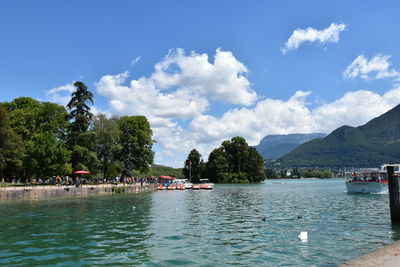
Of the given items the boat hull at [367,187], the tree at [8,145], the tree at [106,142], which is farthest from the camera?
the tree at [106,142]

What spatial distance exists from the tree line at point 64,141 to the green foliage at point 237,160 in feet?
192

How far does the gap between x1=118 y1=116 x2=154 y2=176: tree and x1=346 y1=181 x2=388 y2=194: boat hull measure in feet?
155

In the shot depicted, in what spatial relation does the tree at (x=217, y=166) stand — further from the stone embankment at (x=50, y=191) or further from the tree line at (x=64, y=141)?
the stone embankment at (x=50, y=191)

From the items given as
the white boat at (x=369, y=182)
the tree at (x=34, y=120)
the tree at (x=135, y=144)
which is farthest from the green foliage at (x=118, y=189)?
the white boat at (x=369, y=182)

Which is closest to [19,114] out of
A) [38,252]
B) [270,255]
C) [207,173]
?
[38,252]

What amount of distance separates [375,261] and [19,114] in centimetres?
6711

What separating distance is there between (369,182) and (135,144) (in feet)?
169

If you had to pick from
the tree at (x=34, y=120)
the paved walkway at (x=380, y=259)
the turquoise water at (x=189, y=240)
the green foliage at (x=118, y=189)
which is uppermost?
the tree at (x=34, y=120)

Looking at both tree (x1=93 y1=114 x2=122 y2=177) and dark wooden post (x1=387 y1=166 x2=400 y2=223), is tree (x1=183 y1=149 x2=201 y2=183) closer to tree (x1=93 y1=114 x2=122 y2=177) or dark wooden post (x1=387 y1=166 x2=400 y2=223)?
tree (x1=93 y1=114 x2=122 y2=177)

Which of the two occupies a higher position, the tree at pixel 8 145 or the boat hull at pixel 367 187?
the tree at pixel 8 145

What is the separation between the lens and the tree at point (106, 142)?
7300 cm

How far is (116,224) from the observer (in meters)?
23.2

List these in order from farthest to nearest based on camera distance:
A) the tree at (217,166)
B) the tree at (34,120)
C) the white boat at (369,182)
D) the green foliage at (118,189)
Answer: the tree at (217,166) → the green foliage at (118,189) → the tree at (34,120) → the white boat at (369,182)

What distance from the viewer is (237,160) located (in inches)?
5797
